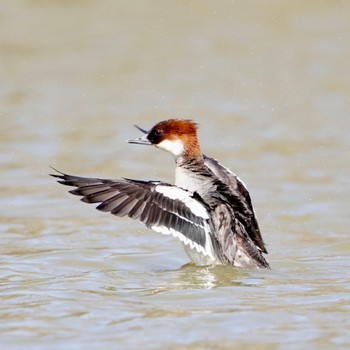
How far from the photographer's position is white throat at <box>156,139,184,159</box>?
34.0 ft

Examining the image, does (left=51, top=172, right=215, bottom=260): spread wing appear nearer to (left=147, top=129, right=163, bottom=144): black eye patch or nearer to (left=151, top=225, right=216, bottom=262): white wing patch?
(left=151, top=225, right=216, bottom=262): white wing patch

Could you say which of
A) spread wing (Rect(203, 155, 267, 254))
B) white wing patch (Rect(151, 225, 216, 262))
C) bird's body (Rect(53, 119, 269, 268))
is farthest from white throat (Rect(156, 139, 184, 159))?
white wing patch (Rect(151, 225, 216, 262))

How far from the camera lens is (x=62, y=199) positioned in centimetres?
1382

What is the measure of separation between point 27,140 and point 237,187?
657 cm

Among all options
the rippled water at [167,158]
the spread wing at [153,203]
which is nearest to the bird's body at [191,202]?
the spread wing at [153,203]

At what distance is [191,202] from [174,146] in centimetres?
110

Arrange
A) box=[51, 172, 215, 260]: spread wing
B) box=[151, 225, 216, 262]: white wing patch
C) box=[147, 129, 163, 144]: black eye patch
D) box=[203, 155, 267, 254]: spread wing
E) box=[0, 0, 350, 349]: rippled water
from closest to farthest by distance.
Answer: box=[0, 0, 350, 349]: rippled water < box=[51, 172, 215, 260]: spread wing < box=[151, 225, 216, 262]: white wing patch < box=[203, 155, 267, 254]: spread wing < box=[147, 129, 163, 144]: black eye patch

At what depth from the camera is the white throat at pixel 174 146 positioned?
408 inches

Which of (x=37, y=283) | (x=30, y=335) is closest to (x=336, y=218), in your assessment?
(x=37, y=283)

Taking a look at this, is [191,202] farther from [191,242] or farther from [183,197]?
[191,242]

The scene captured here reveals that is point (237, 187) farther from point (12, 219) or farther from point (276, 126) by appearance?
point (276, 126)

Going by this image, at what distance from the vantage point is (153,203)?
937cm

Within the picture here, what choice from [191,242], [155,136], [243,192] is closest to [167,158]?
[155,136]

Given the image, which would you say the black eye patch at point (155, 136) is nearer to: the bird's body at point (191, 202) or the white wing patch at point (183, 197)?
the bird's body at point (191, 202)
